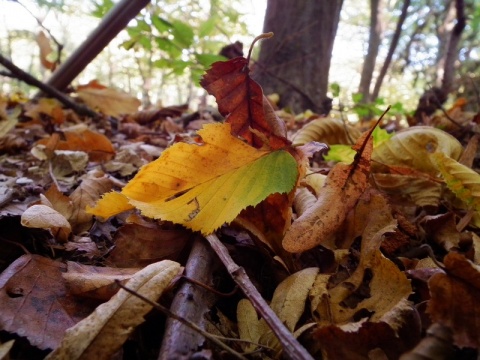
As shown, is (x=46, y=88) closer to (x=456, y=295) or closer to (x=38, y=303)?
(x=38, y=303)

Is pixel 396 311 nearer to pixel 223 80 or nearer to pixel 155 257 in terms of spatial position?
pixel 155 257

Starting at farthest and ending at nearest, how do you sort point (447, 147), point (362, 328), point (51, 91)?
point (51, 91)
point (447, 147)
point (362, 328)

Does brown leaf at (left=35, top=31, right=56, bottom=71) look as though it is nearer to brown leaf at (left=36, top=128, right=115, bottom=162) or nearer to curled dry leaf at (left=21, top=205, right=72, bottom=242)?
brown leaf at (left=36, top=128, right=115, bottom=162)

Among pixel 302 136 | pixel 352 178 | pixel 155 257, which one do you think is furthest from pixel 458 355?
pixel 302 136

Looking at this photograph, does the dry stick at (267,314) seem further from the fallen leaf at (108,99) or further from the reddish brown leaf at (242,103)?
the fallen leaf at (108,99)

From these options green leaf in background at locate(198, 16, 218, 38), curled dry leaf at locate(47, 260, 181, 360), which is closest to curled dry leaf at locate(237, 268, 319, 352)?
curled dry leaf at locate(47, 260, 181, 360)

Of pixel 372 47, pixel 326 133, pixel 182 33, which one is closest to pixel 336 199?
pixel 326 133

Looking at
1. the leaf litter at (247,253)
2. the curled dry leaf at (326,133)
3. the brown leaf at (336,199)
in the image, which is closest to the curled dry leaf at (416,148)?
the leaf litter at (247,253)
